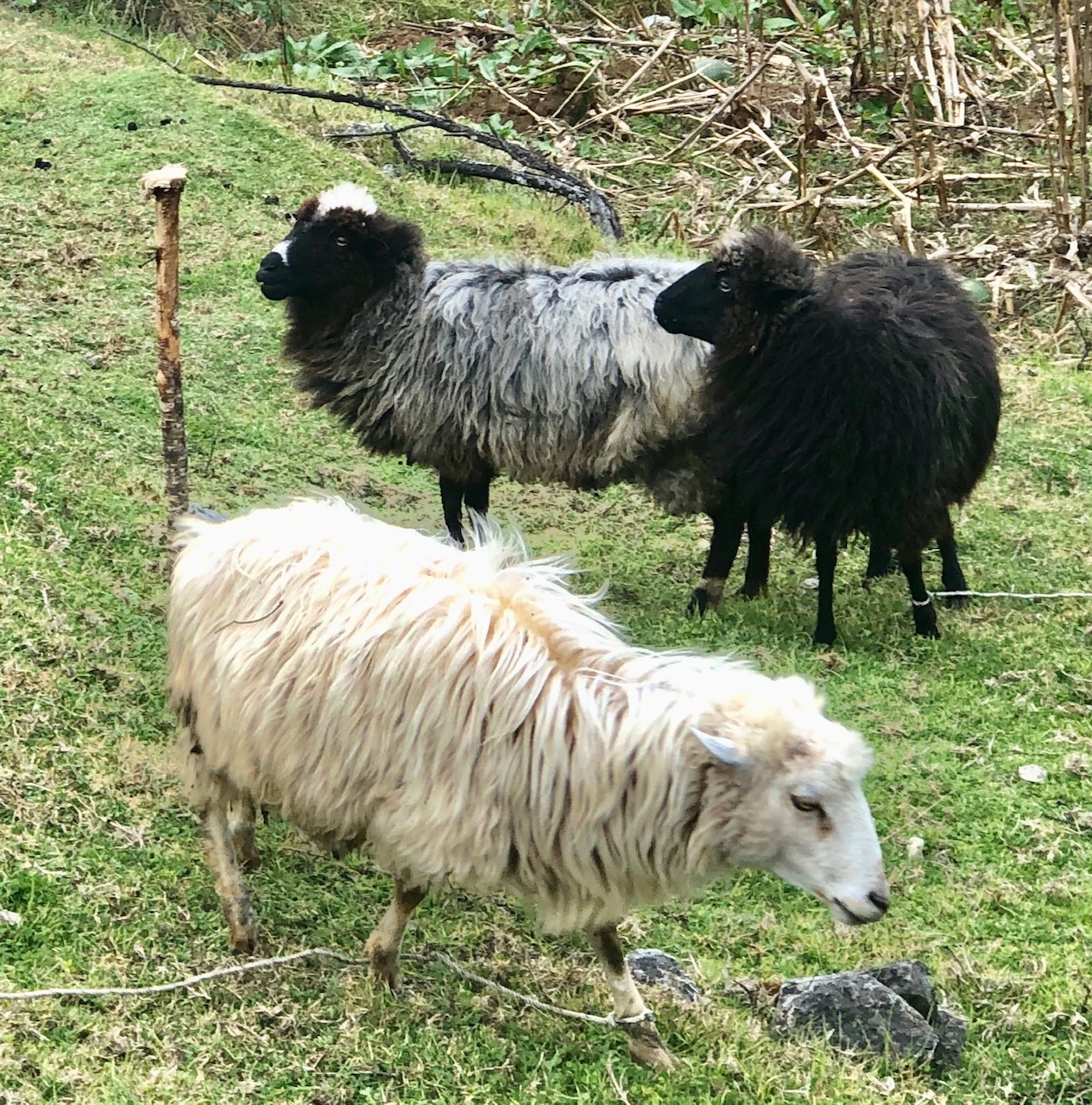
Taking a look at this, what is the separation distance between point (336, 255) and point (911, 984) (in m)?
4.19

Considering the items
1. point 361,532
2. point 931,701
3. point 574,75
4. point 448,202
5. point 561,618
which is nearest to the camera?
point 561,618

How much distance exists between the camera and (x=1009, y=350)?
30.7 feet

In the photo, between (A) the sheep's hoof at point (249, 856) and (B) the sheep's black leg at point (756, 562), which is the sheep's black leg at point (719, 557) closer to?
(B) the sheep's black leg at point (756, 562)

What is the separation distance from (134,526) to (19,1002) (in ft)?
8.48

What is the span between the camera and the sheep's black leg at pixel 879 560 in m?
5.83

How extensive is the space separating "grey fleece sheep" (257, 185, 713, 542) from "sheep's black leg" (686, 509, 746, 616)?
0.46 ft

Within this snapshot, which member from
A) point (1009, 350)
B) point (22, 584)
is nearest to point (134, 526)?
point (22, 584)

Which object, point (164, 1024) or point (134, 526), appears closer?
point (164, 1024)

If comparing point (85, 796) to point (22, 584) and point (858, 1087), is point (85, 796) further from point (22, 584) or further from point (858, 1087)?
point (858, 1087)

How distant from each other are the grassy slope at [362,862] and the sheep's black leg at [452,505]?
44 cm

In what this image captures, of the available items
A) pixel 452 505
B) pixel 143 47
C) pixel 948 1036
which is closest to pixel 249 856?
pixel 948 1036

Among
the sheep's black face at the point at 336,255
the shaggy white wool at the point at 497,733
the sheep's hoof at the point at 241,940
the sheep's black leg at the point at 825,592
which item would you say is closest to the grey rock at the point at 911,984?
the shaggy white wool at the point at 497,733

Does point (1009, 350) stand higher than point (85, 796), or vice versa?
point (1009, 350)

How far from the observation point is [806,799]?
3039mm
